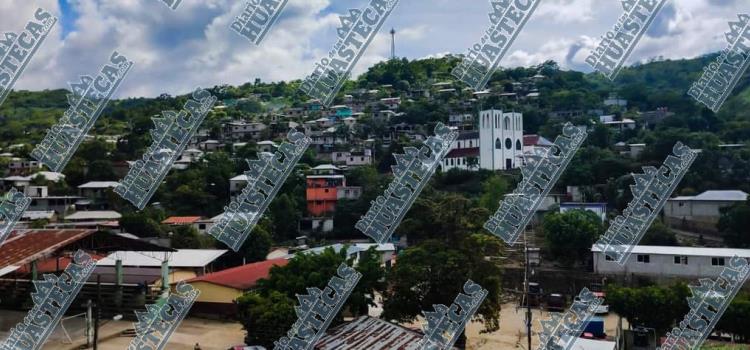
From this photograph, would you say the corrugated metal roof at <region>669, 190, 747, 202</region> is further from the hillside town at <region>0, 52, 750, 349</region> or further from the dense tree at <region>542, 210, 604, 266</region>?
the dense tree at <region>542, 210, 604, 266</region>

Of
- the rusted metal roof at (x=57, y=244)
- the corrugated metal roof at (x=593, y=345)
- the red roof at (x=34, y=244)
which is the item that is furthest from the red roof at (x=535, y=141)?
the red roof at (x=34, y=244)

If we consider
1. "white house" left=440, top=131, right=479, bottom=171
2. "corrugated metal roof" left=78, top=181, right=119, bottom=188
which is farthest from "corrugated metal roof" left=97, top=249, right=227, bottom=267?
"white house" left=440, top=131, right=479, bottom=171

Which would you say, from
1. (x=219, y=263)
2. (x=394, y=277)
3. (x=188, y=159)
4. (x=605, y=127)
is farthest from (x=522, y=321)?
(x=188, y=159)

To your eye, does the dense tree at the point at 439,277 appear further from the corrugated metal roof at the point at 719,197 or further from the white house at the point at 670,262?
the corrugated metal roof at the point at 719,197

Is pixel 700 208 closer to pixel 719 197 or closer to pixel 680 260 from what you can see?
pixel 719 197

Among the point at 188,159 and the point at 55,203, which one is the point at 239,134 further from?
the point at 55,203

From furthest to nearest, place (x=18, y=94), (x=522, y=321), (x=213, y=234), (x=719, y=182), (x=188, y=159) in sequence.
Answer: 1. (x=18, y=94)
2. (x=188, y=159)
3. (x=719, y=182)
4. (x=213, y=234)
5. (x=522, y=321)
